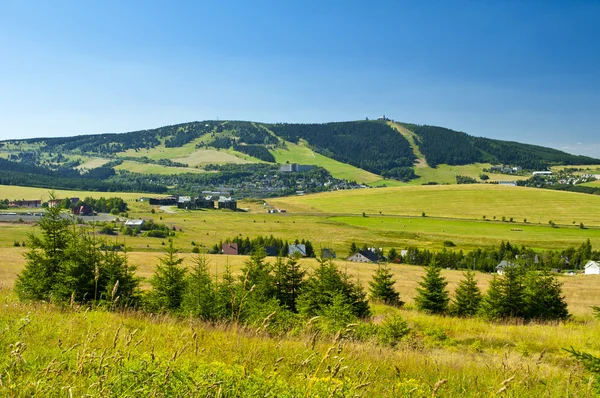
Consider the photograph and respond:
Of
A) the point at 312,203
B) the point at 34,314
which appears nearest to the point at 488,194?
the point at 312,203

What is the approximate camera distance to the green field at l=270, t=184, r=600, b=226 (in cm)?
12288

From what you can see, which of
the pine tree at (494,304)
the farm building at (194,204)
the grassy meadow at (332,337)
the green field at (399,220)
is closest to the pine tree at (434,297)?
the grassy meadow at (332,337)

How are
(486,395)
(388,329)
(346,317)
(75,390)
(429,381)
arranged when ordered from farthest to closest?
(346,317) → (388,329) → (429,381) → (486,395) → (75,390)

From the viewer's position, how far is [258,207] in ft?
524

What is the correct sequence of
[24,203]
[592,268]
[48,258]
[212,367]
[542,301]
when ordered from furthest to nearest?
[24,203], [592,268], [542,301], [48,258], [212,367]

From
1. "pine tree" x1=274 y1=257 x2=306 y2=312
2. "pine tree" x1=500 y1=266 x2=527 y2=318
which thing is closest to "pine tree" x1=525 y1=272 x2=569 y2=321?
"pine tree" x1=500 y1=266 x2=527 y2=318

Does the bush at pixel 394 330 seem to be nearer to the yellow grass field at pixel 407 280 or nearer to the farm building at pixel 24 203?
the yellow grass field at pixel 407 280

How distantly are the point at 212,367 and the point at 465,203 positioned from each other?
15036 centimetres

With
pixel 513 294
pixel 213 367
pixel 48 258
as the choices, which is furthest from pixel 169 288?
pixel 513 294

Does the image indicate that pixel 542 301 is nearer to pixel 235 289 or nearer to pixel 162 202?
pixel 235 289

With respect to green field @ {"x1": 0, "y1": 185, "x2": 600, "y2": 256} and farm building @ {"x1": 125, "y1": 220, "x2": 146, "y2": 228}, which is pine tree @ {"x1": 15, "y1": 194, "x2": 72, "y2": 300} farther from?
farm building @ {"x1": 125, "y1": 220, "x2": 146, "y2": 228}

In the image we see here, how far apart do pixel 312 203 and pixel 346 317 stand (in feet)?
492

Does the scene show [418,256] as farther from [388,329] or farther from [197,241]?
[388,329]

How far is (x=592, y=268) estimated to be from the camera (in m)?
65.2
